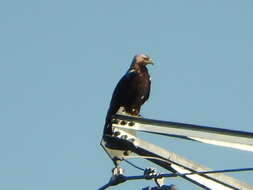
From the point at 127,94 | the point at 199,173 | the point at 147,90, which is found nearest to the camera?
the point at 199,173

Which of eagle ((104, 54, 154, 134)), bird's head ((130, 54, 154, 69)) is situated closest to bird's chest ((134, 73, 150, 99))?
eagle ((104, 54, 154, 134))

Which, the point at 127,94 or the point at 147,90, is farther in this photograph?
the point at 147,90

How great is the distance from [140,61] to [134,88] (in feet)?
4.92

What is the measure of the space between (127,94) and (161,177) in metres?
4.95

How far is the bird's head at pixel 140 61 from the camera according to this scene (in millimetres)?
13870

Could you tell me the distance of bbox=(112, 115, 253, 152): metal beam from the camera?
689cm

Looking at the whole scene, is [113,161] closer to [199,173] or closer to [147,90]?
[199,173]

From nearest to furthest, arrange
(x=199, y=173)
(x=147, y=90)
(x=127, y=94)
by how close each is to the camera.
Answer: (x=199, y=173)
(x=127, y=94)
(x=147, y=90)

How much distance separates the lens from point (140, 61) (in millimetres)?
14078

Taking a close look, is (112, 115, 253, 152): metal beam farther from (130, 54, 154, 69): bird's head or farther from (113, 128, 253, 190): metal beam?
(130, 54, 154, 69): bird's head

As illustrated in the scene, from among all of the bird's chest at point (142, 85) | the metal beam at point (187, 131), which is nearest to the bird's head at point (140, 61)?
the bird's chest at point (142, 85)

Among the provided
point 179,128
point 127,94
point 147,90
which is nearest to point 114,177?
point 179,128

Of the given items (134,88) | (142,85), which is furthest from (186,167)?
(142,85)

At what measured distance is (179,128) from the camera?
7.08 metres
